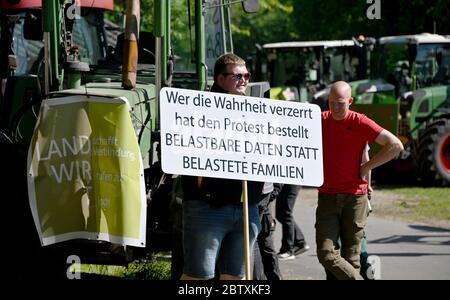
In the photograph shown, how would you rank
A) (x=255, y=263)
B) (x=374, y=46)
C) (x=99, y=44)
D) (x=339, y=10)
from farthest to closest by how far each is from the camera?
1. (x=339, y=10)
2. (x=374, y=46)
3. (x=99, y=44)
4. (x=255, y=263)

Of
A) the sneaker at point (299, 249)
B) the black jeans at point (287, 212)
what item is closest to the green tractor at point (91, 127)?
the black jeans at point (287, 212)

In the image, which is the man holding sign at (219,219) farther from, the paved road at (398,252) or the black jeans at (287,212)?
the black jeans at (287,212)

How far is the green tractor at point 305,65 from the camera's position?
81.6 feet

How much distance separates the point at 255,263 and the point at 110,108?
5.17ft

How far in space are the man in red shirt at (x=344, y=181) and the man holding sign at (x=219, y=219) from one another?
1.27 m

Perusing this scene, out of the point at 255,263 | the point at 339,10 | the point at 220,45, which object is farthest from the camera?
the point at 339,10

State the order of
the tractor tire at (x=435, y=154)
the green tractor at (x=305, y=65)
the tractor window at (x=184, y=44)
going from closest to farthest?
the tractor window at (x=184, y=44) < the tractor tire at (x=435, y=154) < the green tractor at (x=305, y=65)

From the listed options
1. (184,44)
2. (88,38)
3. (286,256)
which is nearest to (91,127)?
(184,44)

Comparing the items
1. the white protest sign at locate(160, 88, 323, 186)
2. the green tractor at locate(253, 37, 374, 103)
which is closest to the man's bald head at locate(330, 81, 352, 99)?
the white protest sign at locate(160, 88, 323, 186)
